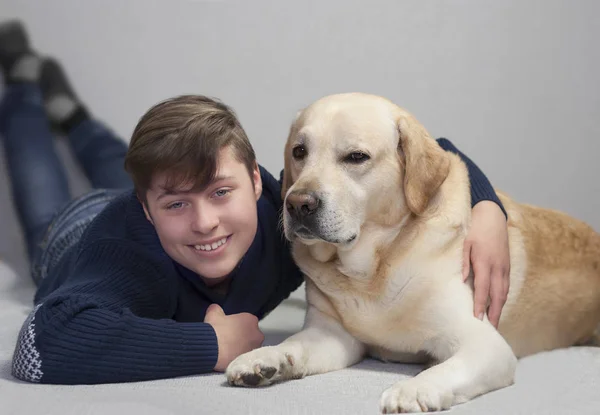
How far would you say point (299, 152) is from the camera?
209 centimetres

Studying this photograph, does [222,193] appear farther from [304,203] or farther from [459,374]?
[459,374]

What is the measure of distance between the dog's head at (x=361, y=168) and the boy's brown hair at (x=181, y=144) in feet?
0.72

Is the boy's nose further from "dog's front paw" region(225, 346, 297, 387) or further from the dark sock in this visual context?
the dark sock

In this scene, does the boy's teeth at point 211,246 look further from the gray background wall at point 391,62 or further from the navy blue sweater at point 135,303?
the gray background wall at point 391,62

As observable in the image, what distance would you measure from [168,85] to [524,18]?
1.79m

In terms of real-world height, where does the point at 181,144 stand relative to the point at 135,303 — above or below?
above

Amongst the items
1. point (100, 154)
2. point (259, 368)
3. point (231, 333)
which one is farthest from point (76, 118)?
point (259, 368)

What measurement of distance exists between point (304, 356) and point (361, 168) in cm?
52

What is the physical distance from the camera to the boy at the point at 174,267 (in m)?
1.83

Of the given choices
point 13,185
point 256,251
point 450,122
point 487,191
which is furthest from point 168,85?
point 487,191

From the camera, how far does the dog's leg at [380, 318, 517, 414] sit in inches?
64.3

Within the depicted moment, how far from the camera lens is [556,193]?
3725 mm

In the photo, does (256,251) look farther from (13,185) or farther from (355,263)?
(13,185)

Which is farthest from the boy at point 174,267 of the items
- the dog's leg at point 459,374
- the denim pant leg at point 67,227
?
the dog's leg at point 459,374
